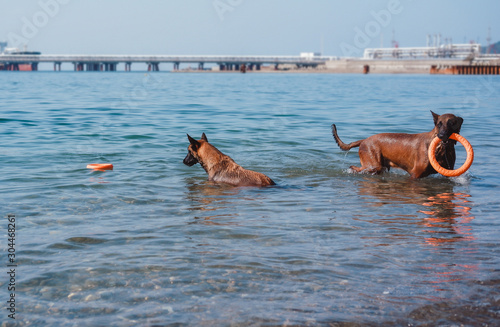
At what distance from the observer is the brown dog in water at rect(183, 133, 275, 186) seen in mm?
10727

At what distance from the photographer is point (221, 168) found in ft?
35.9

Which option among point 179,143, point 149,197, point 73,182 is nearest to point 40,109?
point 179,143

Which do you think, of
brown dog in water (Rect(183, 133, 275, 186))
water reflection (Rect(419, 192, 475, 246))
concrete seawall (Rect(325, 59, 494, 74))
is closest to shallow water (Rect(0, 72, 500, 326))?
water reflection (Rect(419, 192, 475, 246))

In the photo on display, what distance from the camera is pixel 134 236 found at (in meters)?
7.39

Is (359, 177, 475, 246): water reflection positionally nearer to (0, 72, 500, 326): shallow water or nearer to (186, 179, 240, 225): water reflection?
(0, 72, 500, 326): shallow water

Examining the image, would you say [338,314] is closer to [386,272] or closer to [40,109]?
[386,272]

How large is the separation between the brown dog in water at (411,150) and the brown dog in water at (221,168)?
7.76 ft

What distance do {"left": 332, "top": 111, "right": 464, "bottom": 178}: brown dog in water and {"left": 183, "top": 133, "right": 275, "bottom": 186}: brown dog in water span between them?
93.1 inches

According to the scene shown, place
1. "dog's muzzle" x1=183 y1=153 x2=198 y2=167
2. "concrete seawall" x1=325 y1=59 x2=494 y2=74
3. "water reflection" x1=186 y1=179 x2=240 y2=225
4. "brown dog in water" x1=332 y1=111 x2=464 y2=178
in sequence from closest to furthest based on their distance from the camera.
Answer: "water reflection" x1=186 y1=179 x2=240 y2=225, "brown dog in water" x1=332 y1=111 x2=464 y2=178, "dog's muzzle" x1=183 y1=153 x2=198 y2=167, "concrete seawall" x1=325 y1=59 x2=494 y2=74

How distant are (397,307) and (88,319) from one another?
2774mm

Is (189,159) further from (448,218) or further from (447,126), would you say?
(448,218)

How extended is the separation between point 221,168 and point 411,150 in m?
3.76

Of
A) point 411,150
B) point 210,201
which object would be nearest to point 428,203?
point 411,150

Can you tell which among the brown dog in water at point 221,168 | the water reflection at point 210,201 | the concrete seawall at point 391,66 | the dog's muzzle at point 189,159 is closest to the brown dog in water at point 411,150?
the brown dog in water at point 221,168
